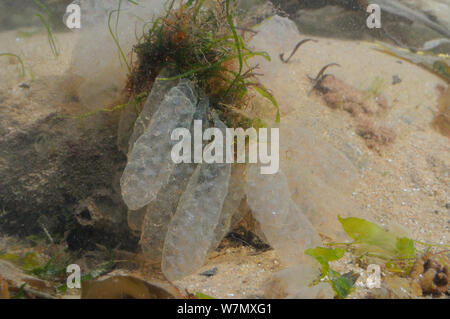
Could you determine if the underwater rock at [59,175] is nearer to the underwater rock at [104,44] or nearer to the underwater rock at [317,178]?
the underwater rock at [104,44]

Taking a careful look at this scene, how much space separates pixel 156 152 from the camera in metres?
1.80

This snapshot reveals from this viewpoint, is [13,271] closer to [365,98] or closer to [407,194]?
[407,194]

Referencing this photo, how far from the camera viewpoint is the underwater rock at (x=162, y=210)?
6.39ft

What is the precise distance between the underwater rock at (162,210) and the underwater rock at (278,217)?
0.44m

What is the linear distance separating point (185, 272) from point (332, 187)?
4.05ft

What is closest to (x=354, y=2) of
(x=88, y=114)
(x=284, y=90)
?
(x=284, y=90)

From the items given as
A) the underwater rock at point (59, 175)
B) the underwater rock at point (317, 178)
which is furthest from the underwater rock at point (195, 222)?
the underwater rock at point (59, 175)

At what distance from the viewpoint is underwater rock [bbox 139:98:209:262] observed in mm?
1948

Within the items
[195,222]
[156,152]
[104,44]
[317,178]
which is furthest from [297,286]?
[104,44]

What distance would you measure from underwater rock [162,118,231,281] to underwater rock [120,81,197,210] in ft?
0.64

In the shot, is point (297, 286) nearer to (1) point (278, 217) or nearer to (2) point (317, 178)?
(1) point (278, 217)

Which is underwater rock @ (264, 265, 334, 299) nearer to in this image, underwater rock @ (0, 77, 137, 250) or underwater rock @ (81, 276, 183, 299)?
underwater rock @ (81, 276, 183, 299)

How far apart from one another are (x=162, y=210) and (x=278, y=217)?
0.74 meters
